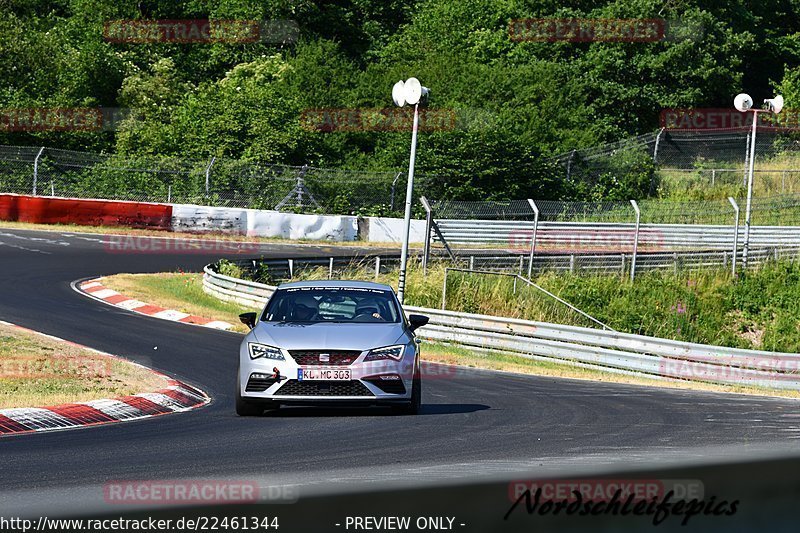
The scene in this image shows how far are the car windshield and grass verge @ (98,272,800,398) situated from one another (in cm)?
629

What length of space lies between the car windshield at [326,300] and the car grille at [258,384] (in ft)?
3.23

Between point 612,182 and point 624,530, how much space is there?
42880 mm

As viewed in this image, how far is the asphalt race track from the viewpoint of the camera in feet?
24.0

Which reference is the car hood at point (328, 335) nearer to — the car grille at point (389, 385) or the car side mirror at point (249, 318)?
the car side mirror at point (249, 318)

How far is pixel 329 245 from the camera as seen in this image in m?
36.0

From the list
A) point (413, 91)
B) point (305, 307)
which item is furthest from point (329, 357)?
point (413, 91)

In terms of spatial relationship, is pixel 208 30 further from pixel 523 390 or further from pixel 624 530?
pixel 624 530

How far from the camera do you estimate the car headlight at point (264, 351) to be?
34.6 ft

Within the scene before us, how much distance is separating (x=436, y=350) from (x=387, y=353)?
9.85 meters

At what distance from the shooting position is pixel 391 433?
9.65 m

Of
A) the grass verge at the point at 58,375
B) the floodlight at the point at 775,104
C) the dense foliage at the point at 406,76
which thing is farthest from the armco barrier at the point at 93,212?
the grass verge at the point at 58,375
